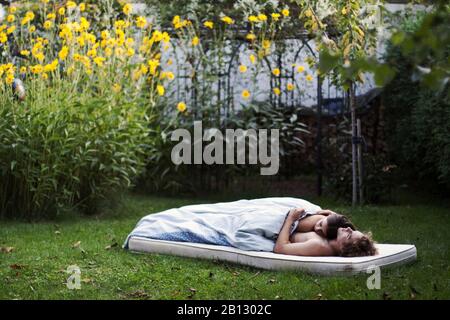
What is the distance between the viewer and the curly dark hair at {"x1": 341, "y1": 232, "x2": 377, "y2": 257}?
4059 mm

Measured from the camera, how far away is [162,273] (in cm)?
411

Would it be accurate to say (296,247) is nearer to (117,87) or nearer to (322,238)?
(322,238)

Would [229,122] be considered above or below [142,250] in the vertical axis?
above

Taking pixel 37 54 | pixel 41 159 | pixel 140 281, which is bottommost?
pixel 140 281

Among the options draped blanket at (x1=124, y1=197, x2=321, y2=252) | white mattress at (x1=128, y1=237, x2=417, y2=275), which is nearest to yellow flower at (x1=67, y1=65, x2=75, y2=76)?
draped blanket at (x1=124, y1=197, x2=321, y2=252)

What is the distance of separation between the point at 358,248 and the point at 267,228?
1.94 ft

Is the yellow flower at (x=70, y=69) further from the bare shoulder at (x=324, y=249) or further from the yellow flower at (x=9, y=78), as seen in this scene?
the bare shoulder at (x=324, y=249)

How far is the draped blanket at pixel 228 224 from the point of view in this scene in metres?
4.36

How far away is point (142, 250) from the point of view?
4.70m

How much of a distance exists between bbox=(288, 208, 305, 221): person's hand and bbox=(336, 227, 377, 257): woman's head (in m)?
0.38

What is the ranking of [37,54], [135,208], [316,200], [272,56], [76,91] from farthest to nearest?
1. [272,56]
2. [316,200]
3. [135,208]
4. [76,91]
5. [37,54]

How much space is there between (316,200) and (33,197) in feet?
9.50
